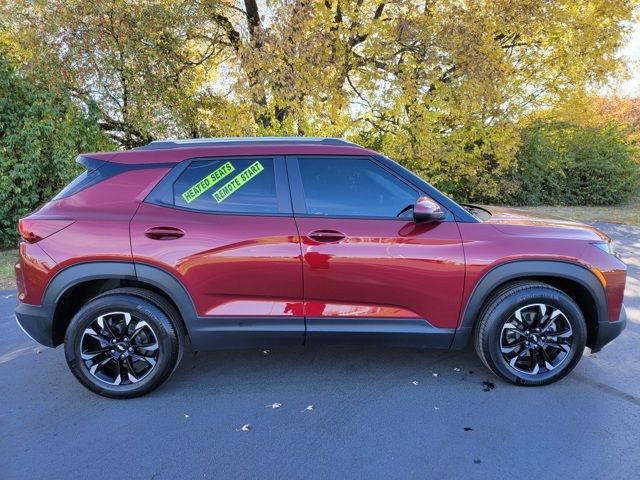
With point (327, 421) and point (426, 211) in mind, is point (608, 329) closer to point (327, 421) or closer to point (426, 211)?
point (426, 211)

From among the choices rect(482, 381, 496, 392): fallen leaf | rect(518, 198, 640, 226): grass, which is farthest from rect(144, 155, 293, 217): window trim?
rect(518, 198, 640, 226): grass

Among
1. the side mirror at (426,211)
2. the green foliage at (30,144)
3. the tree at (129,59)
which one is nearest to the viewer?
the side mirror at (426,211)

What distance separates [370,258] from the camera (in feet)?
9.70

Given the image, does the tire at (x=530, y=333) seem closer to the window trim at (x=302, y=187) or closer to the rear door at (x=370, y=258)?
the rear door at (x=370, y=258)

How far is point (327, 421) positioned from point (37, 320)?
80.7 inches

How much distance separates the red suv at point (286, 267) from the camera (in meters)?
2.97

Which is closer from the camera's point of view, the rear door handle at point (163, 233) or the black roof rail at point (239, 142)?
the rear door handle at point (163, 233)

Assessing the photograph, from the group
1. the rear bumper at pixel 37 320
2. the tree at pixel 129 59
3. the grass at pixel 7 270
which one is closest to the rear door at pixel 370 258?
the rear bumper at pixel 37 320

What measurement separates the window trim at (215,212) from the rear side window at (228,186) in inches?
0.6

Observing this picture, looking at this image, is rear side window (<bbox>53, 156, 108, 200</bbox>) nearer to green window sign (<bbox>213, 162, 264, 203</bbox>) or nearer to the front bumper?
green window sign (<bbox>213, 162, 264, 203</bbox>)

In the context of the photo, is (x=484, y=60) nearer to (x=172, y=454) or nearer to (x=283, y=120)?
(x=283, y=120)

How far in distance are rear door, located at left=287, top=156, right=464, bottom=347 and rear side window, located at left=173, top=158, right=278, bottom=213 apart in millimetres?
191

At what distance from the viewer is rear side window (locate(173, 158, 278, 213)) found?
3062 millimetres

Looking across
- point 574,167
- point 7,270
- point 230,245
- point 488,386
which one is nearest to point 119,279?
point 230,245
